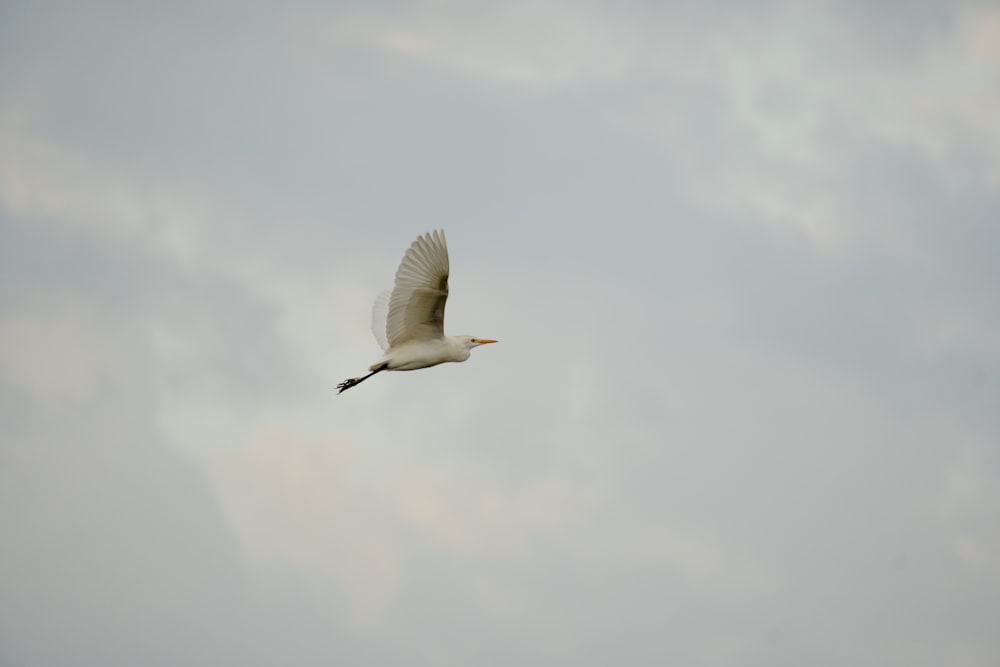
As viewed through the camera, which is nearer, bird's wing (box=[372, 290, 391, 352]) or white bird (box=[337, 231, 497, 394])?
white bird (box=[337, 231, 497, 394])

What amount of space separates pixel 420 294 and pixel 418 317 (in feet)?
2.87

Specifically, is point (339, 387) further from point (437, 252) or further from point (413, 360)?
point (437, 252)

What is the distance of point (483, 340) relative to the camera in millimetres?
36719

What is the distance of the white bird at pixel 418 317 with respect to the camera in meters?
32.8

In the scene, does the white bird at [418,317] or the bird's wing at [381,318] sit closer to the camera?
the white bird at [418,317]

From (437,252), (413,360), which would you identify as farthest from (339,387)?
(437,252)

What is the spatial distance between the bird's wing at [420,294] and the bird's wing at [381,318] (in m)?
0.30

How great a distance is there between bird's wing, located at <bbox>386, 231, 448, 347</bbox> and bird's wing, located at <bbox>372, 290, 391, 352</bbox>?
0.98 ft

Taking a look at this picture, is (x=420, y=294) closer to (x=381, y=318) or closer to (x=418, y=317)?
(x=418, y=317)

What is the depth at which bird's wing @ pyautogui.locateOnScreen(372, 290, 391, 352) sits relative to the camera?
3509cm

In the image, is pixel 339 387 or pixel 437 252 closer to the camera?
pixel 437 252

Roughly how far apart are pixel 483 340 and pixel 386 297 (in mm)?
2926

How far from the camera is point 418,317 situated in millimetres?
34156

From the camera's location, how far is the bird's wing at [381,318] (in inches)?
1382
